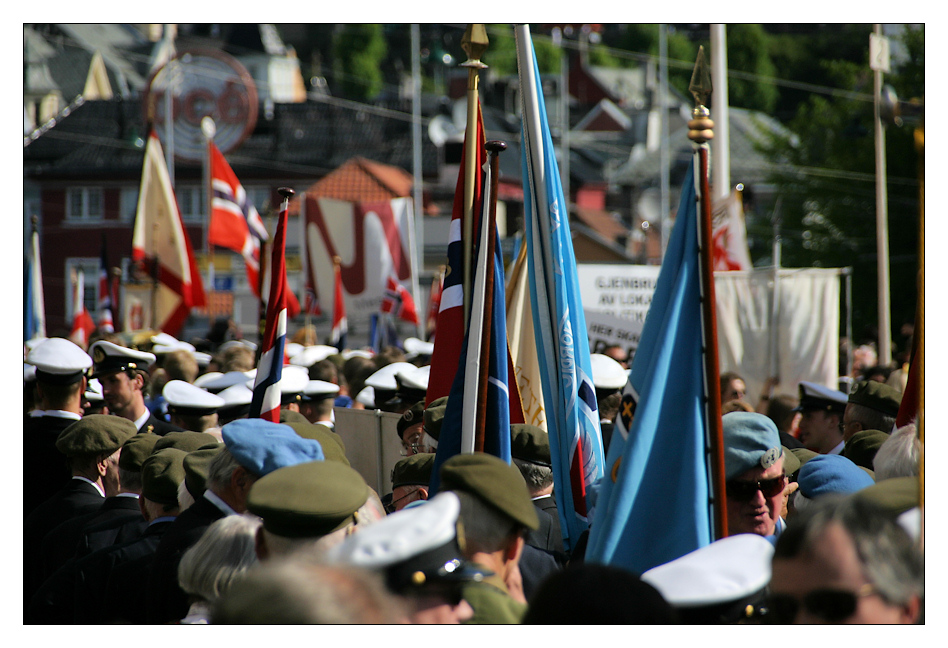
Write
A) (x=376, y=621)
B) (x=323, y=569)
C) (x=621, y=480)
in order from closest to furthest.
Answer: (x=323, y=569), (x=376, y=621), (x=621, y=480)

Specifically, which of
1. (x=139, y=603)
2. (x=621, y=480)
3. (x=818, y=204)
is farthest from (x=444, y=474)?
(x=818, y=204)

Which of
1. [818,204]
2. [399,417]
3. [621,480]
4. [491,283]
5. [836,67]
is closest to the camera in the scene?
[621,480]

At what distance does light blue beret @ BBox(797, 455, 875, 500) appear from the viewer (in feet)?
12.2

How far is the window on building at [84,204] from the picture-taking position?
50.6 meters

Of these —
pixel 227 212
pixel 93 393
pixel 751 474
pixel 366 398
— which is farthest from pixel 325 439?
pixel 227 212

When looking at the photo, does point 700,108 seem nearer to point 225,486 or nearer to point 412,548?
point 412,548

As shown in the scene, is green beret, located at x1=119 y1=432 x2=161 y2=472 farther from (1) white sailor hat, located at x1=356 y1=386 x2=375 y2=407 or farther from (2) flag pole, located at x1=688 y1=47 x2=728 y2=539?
(1) white sailor hat, located at x1=356 y1=386 x2=375 y2=407

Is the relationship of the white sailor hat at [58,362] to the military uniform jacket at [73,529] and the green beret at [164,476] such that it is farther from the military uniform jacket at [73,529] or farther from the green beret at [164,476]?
Answer: the green beret at [164,476]

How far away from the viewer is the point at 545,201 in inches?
179

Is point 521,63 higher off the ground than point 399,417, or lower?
higher

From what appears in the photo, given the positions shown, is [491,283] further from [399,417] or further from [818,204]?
[818,204]

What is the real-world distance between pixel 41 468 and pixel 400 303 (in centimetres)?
900

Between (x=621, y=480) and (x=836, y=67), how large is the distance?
2840cm

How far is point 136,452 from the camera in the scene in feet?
14.1
